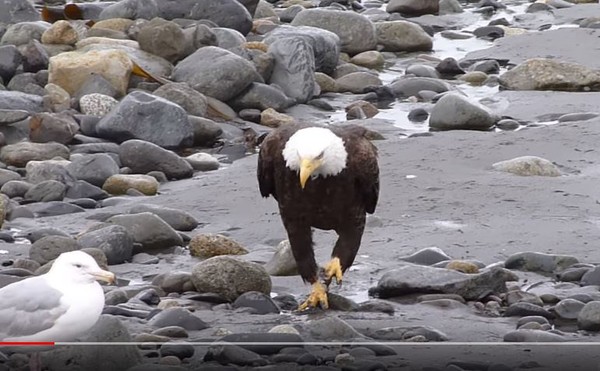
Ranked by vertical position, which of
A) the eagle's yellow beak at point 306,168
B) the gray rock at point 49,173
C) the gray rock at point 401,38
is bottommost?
the gray rock at point 401,38

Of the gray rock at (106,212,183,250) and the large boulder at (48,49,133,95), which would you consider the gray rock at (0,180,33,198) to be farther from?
the large boulder at (48,49,133,95)

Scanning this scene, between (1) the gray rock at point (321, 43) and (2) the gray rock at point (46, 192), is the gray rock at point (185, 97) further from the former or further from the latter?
(2) the gray rock at point (46, 192)

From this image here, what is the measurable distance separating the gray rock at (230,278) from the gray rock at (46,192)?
259 cm

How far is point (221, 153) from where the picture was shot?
37.5 feet

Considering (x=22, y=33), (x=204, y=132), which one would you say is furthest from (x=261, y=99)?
(x=22, y=33)

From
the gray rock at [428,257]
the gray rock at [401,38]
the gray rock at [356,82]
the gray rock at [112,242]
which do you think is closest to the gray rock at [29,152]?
the gray rock at [112,242]

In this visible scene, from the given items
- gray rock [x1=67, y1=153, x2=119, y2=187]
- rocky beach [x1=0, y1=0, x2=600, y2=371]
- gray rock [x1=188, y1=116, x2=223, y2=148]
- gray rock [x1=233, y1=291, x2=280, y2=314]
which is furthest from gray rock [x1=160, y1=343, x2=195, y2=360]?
gray rock [x1=188, y1=116, x2=223, y2=148]

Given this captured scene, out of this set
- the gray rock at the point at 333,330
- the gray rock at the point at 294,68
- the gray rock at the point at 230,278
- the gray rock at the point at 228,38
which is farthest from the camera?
the gray rock at the point at 228,38

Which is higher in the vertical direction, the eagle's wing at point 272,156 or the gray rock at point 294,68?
the eagle's wing at point 272,156

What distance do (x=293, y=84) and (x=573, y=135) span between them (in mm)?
3018

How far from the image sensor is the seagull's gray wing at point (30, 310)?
18.0 feet

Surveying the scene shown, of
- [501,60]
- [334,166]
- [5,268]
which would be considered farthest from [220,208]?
[501,60]

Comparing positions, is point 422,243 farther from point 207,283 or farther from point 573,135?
point 573,135

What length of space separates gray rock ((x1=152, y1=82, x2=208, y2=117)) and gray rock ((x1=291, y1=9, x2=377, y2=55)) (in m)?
3.50
